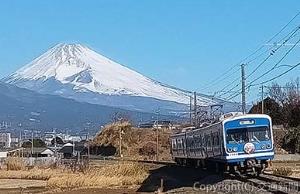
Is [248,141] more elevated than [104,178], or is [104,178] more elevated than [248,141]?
[248,141]

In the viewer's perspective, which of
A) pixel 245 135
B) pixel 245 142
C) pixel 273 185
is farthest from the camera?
pixel 245 135

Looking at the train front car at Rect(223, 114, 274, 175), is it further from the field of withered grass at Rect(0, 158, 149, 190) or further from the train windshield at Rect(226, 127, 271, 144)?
the field of withered grass at Rect(0, 158, 149, 190)

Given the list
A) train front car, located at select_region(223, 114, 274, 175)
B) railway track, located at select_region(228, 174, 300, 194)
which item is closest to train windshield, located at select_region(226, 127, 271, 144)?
train front car, located at select_region(223, 114, 274, 175)

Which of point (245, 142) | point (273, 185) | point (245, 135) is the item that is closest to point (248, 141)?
point (245, 142)

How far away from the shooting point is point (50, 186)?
43.0 metres

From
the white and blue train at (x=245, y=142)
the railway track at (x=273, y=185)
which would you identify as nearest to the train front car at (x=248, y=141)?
the white and blue train at (x=245, y=142)

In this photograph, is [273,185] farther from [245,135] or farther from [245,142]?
[245,135]

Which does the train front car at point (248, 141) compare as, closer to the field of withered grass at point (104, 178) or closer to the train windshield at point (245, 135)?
the train windshield at point (245, 135)

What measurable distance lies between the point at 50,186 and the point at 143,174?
672cm

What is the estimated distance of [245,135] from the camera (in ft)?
104

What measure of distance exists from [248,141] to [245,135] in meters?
0.33

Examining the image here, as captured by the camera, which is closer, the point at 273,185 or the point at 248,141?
the point at 273,185

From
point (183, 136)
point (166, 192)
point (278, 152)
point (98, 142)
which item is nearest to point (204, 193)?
point (166, 192)

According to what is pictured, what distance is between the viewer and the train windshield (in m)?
31.6
